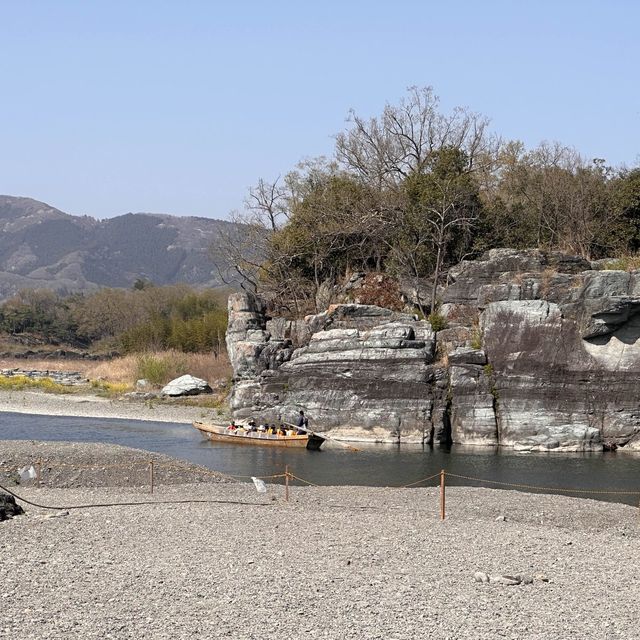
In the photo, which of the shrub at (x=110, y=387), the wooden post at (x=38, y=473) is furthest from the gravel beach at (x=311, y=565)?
the shrub at (x=110, y=387)

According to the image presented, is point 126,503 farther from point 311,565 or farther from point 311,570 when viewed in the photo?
point 311,570

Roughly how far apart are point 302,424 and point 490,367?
10167mm

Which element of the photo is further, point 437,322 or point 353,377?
point 437,322

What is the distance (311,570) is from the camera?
19.2 metres

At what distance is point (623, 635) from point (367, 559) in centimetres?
639

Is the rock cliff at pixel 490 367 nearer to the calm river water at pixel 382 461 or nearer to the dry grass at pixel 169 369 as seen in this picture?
the calm river water at pixel 382 461

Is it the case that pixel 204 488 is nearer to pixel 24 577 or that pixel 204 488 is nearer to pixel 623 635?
pixel 24 577

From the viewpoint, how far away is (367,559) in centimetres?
2030

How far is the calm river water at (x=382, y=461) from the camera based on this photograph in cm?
3716

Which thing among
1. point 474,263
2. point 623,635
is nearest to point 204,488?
point 623,635

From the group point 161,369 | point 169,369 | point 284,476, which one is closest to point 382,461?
point 284,476

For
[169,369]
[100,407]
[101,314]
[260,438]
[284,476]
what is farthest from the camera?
[101,314]

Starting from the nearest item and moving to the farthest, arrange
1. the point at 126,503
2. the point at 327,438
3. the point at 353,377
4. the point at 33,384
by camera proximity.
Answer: the point at 126,503 < the point at 327,438 < the point at 353,377 < the point at 33,384

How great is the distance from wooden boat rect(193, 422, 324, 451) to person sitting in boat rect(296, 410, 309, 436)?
644 mm
